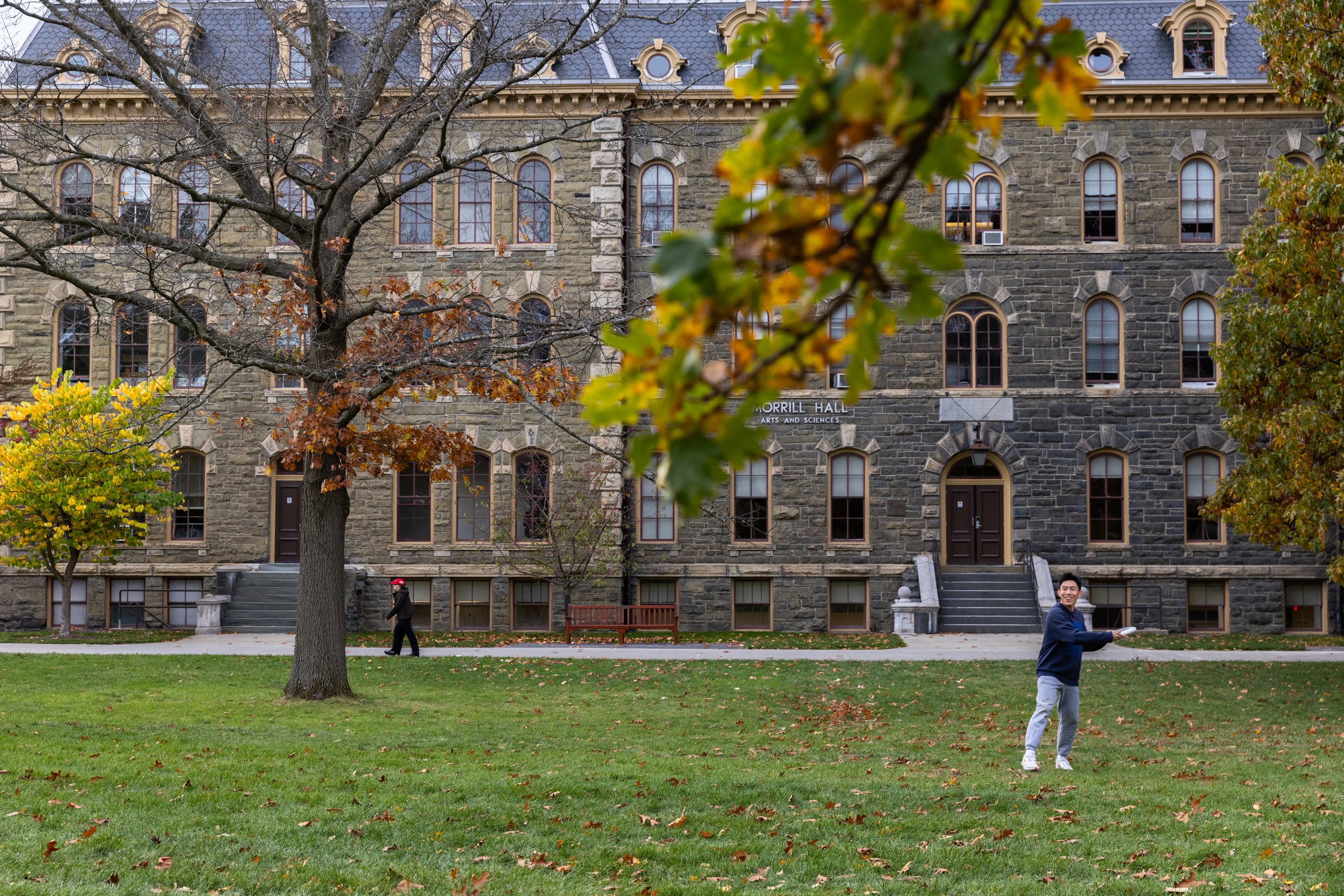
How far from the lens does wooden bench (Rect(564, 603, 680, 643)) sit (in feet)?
77.7

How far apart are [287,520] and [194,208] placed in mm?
7297

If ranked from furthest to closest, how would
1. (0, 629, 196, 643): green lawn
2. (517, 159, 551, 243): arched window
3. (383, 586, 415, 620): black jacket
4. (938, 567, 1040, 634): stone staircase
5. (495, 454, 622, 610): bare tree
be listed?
(517, 159, 551, 243): arched window, (495, 454, 622, 610): bare tree, (938, 567, 1040, 634): stone staircase, (0, 629, 196, 643): green lawn, (383, 586, 415, 620): black jacket

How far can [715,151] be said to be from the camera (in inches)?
1048

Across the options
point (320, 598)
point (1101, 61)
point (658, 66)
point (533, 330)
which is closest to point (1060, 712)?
point (533, 330)

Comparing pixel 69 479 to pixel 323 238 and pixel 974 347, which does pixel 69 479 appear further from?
pixel 974 347

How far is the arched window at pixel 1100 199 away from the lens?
2681cm

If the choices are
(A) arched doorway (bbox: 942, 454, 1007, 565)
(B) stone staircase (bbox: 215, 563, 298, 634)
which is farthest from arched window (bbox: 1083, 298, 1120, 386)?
(B) stone staircase (bbox: 215, 563, 298, 634)

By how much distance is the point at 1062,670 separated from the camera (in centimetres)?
1036

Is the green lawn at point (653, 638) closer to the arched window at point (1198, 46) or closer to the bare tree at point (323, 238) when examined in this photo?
the bare tree at point (323, 238)

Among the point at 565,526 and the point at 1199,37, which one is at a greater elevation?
the point at 1199,37

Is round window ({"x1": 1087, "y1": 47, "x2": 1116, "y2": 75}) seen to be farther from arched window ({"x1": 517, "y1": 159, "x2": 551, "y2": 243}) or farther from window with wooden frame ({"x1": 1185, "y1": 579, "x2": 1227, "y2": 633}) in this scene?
arched window ({"x1": 517, "y1": 159, "x2": 551, "y2": 243})

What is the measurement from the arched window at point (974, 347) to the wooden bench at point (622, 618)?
8.33 meters

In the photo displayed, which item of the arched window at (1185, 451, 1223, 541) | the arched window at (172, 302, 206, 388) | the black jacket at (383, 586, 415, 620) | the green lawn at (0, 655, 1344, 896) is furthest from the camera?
the arched window at (172, 302, 206, 388)

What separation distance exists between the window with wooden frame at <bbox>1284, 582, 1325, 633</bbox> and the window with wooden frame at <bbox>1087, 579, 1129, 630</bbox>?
348 cm
